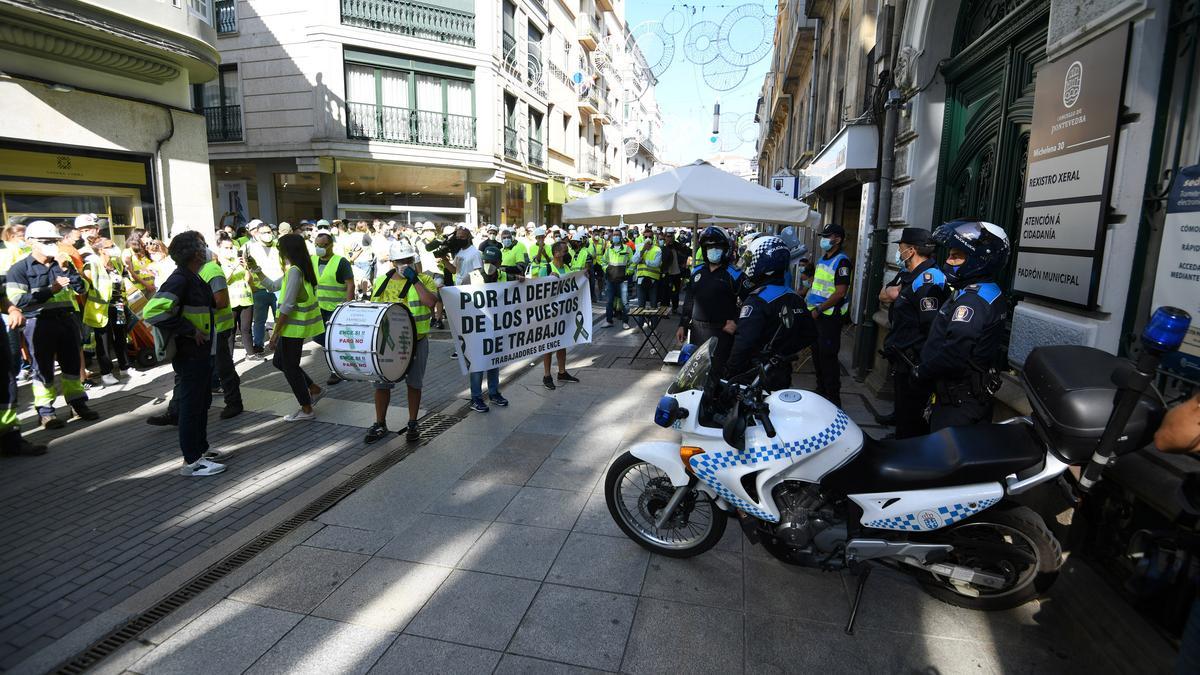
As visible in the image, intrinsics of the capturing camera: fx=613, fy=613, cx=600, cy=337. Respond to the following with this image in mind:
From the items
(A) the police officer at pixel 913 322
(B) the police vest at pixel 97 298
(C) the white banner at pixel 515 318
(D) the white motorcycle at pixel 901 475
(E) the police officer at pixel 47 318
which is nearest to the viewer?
(D) the white motorcycle at pixel 901 475

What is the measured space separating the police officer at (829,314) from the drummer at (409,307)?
12.8 feet

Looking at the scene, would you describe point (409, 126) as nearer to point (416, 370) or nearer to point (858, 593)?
point (416, 370)

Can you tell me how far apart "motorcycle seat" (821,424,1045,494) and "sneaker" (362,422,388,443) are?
4248mm

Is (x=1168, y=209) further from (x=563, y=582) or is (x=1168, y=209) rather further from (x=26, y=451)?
(x=26, y=451)

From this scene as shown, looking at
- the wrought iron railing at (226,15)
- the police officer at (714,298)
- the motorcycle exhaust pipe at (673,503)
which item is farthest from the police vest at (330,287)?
the wrought iron railing at (226,15)

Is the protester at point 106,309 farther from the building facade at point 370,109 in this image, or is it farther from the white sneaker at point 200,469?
the building facade at point 370,109

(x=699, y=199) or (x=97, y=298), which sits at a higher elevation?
(x=699, y=199)

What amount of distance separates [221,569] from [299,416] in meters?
2.98

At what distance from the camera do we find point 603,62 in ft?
127

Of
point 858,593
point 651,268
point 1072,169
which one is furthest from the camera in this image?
point 651,268

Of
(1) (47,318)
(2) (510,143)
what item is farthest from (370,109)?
(1) (47,318)

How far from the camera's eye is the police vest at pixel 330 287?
23.1 feet

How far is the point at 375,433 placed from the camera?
229 inches

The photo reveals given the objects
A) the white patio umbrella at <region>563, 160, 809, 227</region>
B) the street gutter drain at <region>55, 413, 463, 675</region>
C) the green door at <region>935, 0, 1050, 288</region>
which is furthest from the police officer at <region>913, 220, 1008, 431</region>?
the street gutter drain at <region>55, 413, 463, 675</region>
